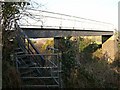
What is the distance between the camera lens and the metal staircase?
6.65 m

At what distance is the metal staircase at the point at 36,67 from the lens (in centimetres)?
665

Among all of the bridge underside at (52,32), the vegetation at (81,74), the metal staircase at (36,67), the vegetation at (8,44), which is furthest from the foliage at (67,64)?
→ the bridge underside at (52,32)

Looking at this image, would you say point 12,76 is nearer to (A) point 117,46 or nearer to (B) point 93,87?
(B) point 93,87

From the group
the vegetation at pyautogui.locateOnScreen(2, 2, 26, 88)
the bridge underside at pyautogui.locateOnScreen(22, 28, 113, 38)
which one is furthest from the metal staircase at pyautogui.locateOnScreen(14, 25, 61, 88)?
the bridge underside at pyautogui.locateOnScreen(22, 28, 113, 38)

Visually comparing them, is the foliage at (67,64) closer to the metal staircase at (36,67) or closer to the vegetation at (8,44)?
the metal staircase at (36,67)

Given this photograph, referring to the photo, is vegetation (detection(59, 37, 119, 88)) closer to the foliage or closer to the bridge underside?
the foliage

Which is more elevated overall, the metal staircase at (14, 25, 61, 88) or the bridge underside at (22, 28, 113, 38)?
the bridge underside at (22, 28, 113, 38)

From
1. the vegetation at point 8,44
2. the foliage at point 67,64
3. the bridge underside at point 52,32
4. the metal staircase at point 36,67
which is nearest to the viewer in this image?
the vegetation at point 8,44

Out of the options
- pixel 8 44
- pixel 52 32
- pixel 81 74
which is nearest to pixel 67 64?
pixel 81 74

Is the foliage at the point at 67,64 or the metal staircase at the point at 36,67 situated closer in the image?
the metal staircase at the point at 36,67

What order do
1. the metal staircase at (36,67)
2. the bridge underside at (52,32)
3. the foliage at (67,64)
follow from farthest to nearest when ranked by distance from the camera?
1. the bridge underside at (52,32)
2. the foliage at (67,64)
3. the metal staircase at (36,67)

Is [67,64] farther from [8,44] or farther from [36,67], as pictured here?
[8,44]

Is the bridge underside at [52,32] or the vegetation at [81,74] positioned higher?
the bridge underside at [52,32]

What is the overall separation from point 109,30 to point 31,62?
8.40 m
